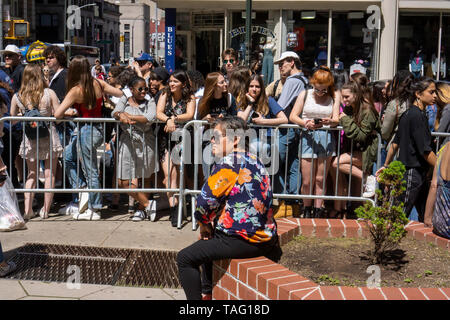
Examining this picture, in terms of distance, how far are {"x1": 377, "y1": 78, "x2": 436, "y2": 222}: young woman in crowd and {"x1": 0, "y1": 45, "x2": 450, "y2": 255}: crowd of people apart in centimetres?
5

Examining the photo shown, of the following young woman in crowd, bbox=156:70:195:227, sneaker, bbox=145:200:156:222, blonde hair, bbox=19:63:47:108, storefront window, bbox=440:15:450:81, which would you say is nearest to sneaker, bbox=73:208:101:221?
sneaker, bbox=145:200:156:222

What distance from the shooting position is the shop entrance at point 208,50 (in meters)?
17.9

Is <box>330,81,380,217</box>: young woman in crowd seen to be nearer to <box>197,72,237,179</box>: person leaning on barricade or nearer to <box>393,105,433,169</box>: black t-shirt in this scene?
<box>393,105,433,169</box>: black t-shirt

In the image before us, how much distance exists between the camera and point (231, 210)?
173 inches

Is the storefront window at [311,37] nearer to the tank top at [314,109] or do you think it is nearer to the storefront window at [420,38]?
the storefront window at [420,38]

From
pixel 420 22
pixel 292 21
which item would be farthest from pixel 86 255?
pixel 420 22

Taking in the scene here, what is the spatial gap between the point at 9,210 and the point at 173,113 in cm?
227

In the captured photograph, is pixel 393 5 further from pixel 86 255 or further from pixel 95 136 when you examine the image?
pixel 86 255

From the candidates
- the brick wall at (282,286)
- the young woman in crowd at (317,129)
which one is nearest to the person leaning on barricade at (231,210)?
the brick wall at (282,286)

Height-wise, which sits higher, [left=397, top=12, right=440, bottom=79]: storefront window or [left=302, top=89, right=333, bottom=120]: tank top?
[left=397, top=12, right=440, bottom=79]: storefront window

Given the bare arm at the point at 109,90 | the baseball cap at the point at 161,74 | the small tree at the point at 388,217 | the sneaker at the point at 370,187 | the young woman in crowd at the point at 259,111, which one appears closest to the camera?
the small tree at the point at 388,217

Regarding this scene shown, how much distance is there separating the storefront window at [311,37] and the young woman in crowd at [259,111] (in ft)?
33.0

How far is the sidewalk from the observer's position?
504 centimetres

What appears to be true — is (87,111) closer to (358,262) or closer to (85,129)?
(85,129)
